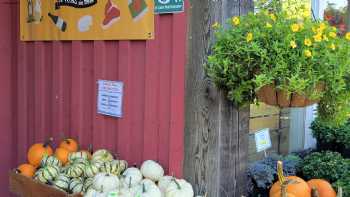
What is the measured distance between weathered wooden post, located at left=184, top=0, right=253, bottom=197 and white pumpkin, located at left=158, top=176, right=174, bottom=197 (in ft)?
0.45

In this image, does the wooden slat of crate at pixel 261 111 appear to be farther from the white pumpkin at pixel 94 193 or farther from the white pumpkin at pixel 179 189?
the white pumpkin at pixel 94 193

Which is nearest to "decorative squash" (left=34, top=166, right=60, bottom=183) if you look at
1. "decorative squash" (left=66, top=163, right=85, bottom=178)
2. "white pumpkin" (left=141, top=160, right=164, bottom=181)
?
"decorative squash" (left=66, top=163, right=85, bottom=178)

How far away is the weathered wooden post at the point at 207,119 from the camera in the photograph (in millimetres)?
2734

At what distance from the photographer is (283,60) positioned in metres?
2.27

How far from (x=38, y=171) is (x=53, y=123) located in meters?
0.95

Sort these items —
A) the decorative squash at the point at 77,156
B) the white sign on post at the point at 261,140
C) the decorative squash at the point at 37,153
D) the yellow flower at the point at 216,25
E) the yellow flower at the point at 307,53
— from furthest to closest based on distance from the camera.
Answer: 1. the decorative squash at the point at 37,153
2. the decorative squash at the point at 77,156
3. the white sign on post at the point at 261,140
4. the yellow flower at the point at 216,25
5. the yellow flower at the point at 307,53

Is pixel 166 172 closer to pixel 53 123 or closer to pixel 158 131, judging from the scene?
pixel 158 131

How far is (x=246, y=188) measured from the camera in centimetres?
306

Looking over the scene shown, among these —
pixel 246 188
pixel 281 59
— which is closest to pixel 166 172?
pixel 246 188

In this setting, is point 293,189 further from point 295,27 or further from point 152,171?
point 295,27

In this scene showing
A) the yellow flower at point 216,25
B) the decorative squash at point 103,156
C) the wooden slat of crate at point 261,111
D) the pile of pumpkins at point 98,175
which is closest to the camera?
the yellow flower at point 216,25

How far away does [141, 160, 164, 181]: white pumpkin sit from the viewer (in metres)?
2.89

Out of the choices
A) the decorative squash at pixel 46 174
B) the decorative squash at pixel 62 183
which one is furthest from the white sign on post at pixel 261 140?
the decorative squash at pixel 46 174

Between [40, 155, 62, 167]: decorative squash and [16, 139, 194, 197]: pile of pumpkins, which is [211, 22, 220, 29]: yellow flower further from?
[40, 155, 62, 167]: decorative squash
